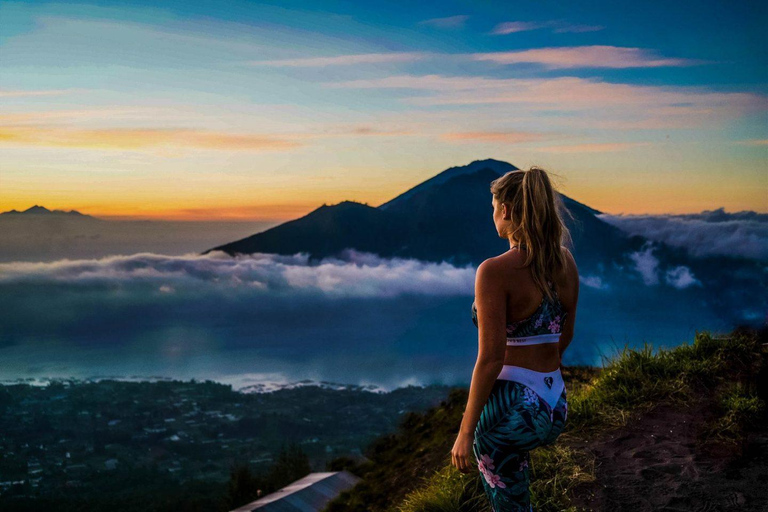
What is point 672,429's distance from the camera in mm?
5391

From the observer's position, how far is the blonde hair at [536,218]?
9.41 feet

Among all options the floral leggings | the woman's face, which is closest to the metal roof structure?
the floral leggings

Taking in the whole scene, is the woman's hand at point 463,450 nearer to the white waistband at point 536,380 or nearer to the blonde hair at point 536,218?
the white waistband at point 536,380

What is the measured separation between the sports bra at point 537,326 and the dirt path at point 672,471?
209 cm

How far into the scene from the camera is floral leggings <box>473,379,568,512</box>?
114 inches

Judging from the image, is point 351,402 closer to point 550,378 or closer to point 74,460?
point 74,460

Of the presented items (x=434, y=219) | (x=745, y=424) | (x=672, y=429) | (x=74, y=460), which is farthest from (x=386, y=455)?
(x=434, y=219)

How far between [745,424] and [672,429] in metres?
0.53

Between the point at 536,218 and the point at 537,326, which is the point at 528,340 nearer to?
the point at 537,326

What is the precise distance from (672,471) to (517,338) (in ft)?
8.41

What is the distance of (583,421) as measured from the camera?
18.6ft

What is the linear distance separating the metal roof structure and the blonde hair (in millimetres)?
4558

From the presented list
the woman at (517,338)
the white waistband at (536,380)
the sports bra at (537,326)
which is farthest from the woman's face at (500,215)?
the white waistband at (536,380)

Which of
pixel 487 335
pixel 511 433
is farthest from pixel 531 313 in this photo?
pixel 511 433
